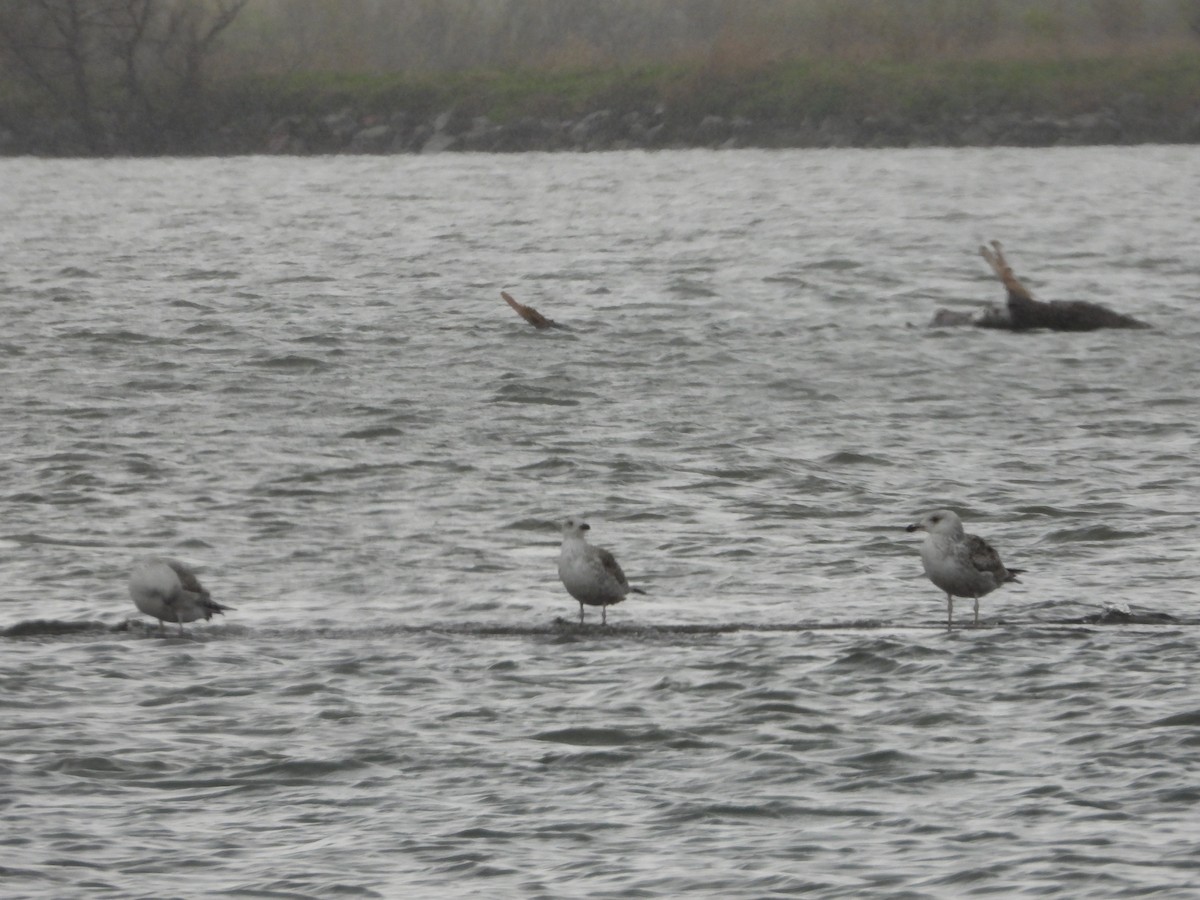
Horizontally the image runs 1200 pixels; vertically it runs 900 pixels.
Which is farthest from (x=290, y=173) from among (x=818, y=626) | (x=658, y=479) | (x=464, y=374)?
(x=818, y=626)

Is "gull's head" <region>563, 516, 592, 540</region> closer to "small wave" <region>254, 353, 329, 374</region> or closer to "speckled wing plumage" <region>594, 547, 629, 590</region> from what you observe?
"speckled wing plumage" <region>594, 547, 629, 590</region>

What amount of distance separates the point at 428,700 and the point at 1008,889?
3.25m

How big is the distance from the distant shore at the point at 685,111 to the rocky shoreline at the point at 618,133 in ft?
0.14

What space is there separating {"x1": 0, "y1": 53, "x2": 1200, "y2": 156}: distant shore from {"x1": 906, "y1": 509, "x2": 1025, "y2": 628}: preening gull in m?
53.2

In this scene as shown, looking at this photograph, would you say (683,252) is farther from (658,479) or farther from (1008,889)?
(1008,889)

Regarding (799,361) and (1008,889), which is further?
(799,361)

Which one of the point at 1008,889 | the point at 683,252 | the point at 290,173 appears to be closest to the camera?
the point at 1008,889

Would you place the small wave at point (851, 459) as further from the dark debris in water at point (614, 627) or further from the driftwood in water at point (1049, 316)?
the driftwood in water at point (1049, 316)

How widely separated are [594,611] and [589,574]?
0.74 metres

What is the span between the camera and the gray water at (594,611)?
762 centimetres

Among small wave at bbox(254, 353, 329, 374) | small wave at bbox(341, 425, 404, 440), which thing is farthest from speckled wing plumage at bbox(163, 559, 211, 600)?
small wave at bbox(254, 353, 329, 374)

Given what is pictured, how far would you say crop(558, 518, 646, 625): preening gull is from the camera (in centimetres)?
1097

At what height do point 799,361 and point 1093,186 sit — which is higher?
point 1093,186

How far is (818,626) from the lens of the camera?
35.9 ft
